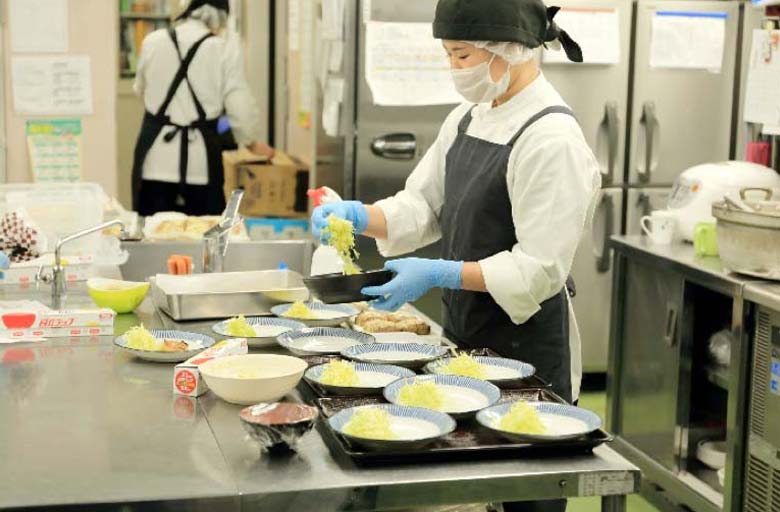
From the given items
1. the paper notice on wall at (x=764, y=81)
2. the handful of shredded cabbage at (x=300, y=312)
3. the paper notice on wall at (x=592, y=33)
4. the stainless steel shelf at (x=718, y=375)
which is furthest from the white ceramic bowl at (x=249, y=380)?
the paper notice on wall at (x=592, y=33)

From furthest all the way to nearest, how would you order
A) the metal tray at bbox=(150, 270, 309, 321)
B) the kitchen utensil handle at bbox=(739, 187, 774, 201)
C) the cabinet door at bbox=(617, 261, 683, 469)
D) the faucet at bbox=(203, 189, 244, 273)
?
1. the cabinet door at bbox=(617, 261, 683, 469)
2. the kitchen utensil handle at bbox=(739, 187, 774, 201)
3. the faucet at bbox=(203, 189, 244, 273)
4. the metal tray at bbox=(150, 270, 309, 321)

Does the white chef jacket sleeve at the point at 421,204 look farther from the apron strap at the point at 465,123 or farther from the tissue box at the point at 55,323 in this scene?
the tissue box at the point at 55,323

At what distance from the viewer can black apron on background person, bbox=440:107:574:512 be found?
2809 mm

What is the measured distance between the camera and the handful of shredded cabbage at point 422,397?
2.09 m

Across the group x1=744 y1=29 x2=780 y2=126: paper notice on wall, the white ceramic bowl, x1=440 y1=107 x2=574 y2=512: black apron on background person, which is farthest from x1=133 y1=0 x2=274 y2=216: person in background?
the white ceramic bowl

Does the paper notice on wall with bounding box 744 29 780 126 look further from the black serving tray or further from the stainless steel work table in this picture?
the stainless steel work table

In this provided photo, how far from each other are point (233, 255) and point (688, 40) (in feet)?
8.37

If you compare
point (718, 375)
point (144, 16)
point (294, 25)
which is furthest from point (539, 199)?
point (144, 16)

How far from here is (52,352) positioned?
2.61 meters

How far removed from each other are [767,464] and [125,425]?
7.15 ft

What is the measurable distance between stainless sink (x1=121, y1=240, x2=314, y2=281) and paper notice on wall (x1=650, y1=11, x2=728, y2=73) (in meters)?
2.18

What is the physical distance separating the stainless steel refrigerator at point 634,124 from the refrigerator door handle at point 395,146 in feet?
2.37

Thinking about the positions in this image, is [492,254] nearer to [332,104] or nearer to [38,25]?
[332,104]

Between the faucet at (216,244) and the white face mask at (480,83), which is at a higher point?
the white face mask at (480,83)
